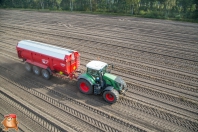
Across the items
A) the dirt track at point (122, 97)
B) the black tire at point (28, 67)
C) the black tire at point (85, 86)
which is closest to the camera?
the dirt track at point (122, 97)

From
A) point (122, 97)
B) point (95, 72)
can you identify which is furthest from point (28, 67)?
point (122, 97)

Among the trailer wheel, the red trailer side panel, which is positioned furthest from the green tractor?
the trailer wheel

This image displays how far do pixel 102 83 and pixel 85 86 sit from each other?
44.7 inches

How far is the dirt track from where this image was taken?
837 centimetres

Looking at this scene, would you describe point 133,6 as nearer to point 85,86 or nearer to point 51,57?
point 51,57

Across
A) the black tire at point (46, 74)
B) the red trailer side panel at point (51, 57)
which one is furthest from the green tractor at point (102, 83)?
the black tire at point (46, 74)

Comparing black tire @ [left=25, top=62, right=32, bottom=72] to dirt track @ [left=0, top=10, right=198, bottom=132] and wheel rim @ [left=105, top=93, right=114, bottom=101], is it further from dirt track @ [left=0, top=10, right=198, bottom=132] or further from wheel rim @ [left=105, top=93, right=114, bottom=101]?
wheel rim @ [left=105, top=93, right=114, bottom=101]

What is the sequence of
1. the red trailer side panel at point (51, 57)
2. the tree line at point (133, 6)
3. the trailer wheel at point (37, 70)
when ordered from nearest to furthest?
1. the red trailer side panel at point (51, 57)
2. the trailer wheel at point (37, 70)
3. the tree line at point (133, 6)

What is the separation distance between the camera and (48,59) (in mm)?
11070

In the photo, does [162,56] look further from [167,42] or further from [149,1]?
[149,1]

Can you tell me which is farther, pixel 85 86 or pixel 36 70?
pixel 36 70

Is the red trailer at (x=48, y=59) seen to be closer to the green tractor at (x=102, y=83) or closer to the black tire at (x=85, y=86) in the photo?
the black tire at (x=85, y=86)

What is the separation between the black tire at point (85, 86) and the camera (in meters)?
9.76

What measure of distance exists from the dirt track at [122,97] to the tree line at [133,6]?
56.0ft
